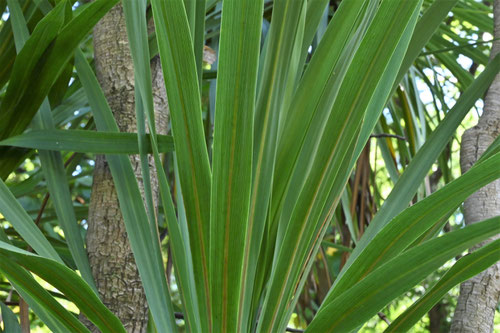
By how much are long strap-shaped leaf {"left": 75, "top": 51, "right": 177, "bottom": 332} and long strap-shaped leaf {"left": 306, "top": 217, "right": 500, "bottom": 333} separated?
0.59 ft

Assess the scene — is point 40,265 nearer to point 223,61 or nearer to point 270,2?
point 223,61

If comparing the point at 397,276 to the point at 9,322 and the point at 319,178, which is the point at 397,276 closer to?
the point at 319,178

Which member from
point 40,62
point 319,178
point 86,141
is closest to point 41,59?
point 40,62

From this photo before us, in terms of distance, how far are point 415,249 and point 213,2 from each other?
53 centimetres

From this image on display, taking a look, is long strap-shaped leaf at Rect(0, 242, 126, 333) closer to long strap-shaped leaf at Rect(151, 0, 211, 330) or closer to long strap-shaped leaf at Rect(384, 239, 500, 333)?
long strap-shaped leaf at Rect(151, 0, 211, 330)

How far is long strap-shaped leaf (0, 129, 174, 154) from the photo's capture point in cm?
66

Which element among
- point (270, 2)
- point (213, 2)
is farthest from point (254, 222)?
point (270, 2)

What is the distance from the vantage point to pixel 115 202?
71 centimetres

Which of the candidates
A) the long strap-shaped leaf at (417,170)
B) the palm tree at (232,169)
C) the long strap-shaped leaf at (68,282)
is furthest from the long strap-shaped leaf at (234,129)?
the long strap-shaped leaf at (417,170)

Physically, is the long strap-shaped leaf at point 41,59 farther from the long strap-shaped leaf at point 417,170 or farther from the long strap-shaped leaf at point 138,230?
the long strap-shaped leaf at point 417,170

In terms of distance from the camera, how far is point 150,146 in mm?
680

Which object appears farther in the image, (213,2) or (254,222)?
(213,2)

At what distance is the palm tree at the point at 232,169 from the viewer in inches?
19.1

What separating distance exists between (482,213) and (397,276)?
0.28 metres
